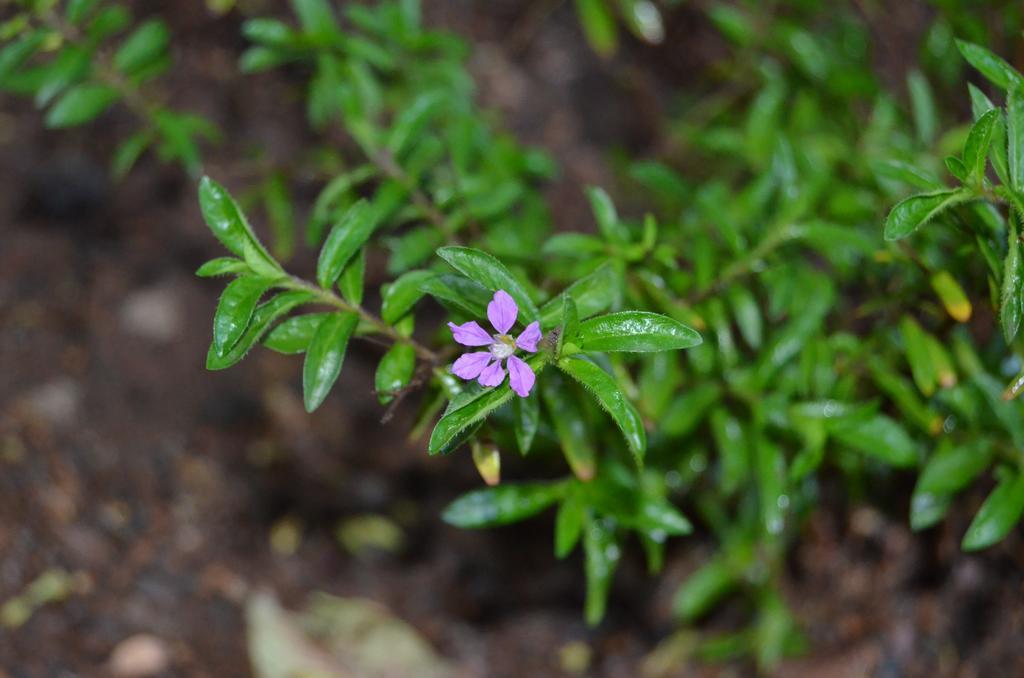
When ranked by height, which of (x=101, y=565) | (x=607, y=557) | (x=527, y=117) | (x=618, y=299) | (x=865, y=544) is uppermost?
(x=618, y=299)

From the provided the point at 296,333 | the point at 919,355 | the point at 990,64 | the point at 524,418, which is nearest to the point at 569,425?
the point at 524,418

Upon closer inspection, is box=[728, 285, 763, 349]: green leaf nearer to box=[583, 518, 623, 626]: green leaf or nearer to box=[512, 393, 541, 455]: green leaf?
box=[583, 518, 623, 626]: green leaf

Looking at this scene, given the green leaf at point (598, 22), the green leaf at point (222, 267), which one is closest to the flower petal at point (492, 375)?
the green leaf at point (222, 267)

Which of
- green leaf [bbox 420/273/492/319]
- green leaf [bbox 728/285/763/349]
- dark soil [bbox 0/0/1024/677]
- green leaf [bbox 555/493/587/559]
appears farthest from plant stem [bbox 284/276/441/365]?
dark soil [bbox 0/0/1024/677]

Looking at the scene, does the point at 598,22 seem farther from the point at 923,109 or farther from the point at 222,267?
the point at 222,267

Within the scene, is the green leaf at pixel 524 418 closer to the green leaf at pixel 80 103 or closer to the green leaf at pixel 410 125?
the green leaf at pixel 410 125

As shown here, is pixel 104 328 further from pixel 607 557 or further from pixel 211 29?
pixel 607 557

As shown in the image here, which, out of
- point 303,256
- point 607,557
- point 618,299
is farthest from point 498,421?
point 303,256
